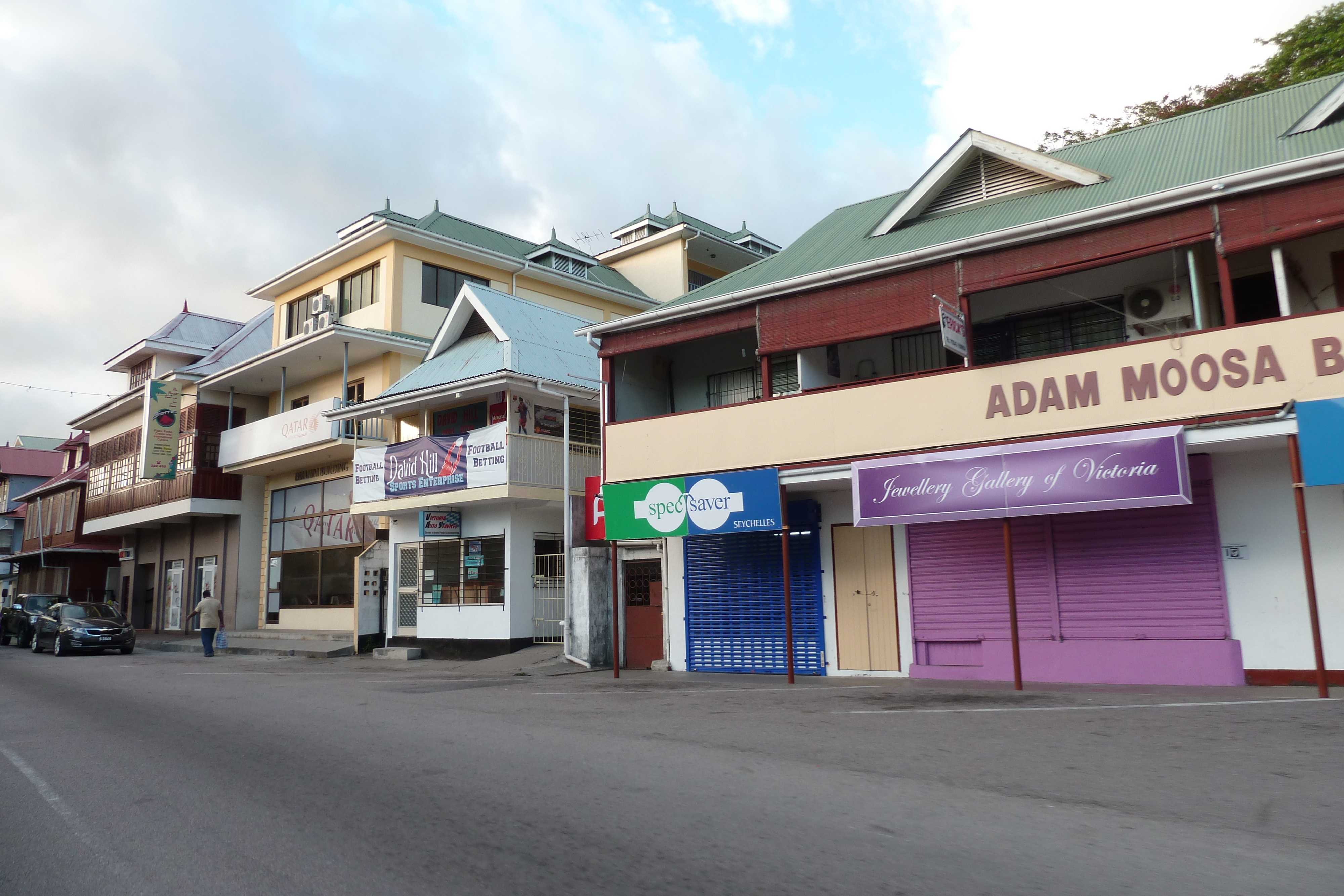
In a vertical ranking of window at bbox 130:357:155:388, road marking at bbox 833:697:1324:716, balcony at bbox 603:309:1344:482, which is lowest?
road marking at bbox 833:697:1324:716

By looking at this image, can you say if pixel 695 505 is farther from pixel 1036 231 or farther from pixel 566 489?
pixel 1036 231

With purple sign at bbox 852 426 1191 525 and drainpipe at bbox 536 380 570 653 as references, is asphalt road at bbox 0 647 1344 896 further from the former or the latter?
drainpipe at bbox 536 380 570 653

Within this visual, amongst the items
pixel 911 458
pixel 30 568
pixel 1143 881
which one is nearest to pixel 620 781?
pixel 1143 881

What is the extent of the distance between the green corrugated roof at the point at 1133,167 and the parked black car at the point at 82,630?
1863 cm

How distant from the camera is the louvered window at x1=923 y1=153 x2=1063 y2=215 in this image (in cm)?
1544

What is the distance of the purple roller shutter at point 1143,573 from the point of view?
40.4 ft

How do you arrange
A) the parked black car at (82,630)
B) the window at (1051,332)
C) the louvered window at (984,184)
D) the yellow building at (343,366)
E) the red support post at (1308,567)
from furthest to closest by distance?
the yellow building at (343,366) < the parked black car at (82,630) < the louvered window at (984,184) < the window at (1051,332) < the red support post at (1308,567)

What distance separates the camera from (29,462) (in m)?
60.1

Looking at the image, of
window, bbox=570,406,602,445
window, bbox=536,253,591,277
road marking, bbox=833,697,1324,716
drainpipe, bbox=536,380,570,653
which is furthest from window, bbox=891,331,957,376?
window, bbox=536,253,591,277

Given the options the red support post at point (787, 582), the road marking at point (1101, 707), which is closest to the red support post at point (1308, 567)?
the road marking at point (1101, 707)

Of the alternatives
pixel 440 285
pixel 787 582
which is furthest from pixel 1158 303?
pixel 440 285

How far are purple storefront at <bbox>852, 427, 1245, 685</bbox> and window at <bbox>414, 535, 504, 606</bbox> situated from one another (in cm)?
989

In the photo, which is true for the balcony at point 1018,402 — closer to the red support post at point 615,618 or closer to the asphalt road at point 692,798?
the red support post at point 615,618

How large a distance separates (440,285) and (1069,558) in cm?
2068
